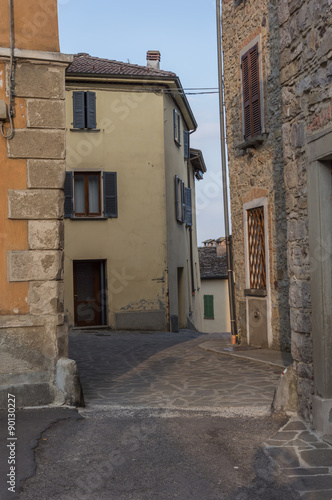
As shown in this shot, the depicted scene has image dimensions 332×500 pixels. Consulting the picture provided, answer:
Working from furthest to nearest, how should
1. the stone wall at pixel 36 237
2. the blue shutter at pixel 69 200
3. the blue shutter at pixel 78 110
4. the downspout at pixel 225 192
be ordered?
the blue shutter at pixel 78 110 → the blue shutter at pixel 69 200 → the downspout at pixel 225 192 → the stone wall at pixel 36 237

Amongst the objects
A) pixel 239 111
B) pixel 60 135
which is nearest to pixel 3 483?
pixel 60 135

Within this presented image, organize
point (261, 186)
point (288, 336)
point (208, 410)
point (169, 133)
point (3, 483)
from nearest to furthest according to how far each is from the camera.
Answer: point (3, 483) → point (208, 410) → point (288, 336) → point (261, 186) → point (169, 133)

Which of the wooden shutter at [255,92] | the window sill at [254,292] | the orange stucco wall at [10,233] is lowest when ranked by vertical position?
the window sill at [254,292]

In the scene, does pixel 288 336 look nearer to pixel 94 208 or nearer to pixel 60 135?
pixel 60 135

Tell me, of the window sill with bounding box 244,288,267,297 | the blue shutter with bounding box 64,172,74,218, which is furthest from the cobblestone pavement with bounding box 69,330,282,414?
the blue shutter with bounding box 64,172,74,218

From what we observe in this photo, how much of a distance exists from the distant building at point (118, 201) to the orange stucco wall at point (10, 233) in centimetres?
1195

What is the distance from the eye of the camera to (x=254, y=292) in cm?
1166

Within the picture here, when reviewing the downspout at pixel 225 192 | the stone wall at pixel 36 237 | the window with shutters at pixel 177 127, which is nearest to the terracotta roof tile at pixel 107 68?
the window with shutters at pixel 177 127

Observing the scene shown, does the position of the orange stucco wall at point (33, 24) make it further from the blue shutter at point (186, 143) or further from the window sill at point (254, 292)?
the blue shutter at point (186, 143)

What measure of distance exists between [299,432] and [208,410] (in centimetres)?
121

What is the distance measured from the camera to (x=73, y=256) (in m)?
18.5

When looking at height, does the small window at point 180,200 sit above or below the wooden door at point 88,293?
above

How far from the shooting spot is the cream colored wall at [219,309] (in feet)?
98.3

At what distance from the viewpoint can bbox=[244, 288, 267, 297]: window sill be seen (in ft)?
37.1
